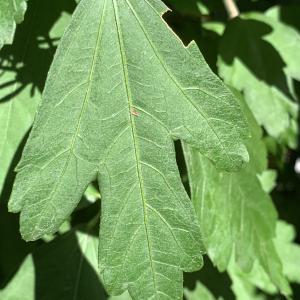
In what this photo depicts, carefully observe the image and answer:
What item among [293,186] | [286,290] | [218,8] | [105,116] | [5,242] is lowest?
[293,186]

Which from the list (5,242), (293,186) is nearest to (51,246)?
(5,242)

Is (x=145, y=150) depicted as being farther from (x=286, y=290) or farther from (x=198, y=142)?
(x=286, y=290)

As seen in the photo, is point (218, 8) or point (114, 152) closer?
point (114, 152)

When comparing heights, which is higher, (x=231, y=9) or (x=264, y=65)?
(x=231, y=9)

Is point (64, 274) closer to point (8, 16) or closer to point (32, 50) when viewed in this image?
point (32, 50)

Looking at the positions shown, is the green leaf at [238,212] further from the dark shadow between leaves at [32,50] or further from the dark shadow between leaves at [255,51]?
the dark shadow between leaves at [32,50]

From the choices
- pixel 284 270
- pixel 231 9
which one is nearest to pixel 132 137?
pixel 231 9
